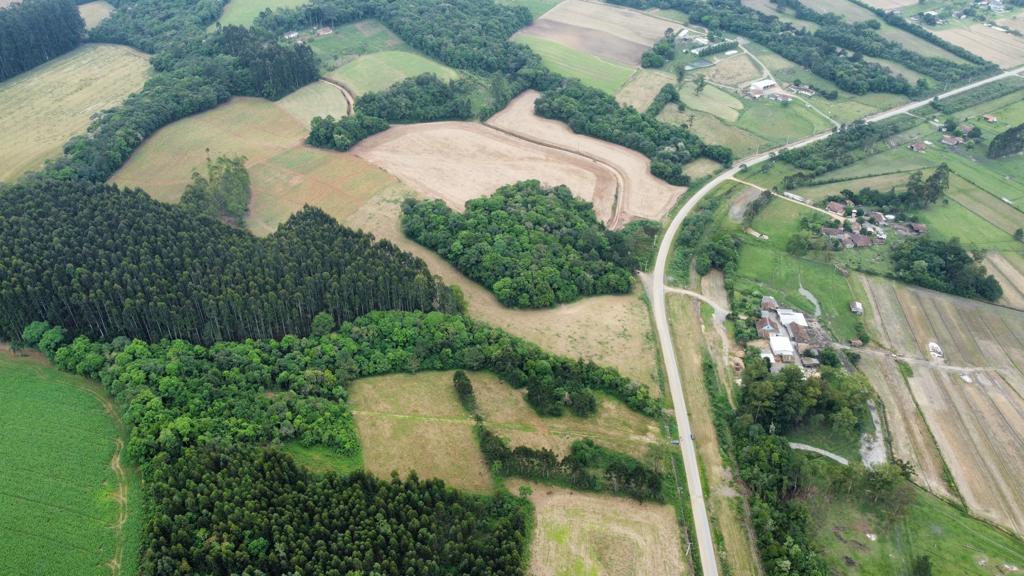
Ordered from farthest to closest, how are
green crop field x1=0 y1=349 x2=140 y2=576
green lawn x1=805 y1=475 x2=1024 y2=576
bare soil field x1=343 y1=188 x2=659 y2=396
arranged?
bare soil field x1=343 y1=188 x2=659 y2=396, green lawn x1=805 y1=475 x2=1024 y2=576, green crop field x1=0 y1=349 x2=140 y2=576

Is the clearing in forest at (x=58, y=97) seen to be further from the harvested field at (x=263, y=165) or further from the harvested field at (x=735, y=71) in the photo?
the harvested field at (x=735, y=71)

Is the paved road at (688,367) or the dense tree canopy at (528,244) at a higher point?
the dense tree canopy at (528,244)

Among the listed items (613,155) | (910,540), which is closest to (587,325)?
(910,540)

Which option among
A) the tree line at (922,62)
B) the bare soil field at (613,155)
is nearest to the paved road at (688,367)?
the bare soil field at (613,155)

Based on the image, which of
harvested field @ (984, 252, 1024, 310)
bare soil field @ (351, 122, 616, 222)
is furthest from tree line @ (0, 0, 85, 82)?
harvested field @ (984, 252, 1024, 310)

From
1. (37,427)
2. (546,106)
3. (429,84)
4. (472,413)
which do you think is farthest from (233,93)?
(472,413)

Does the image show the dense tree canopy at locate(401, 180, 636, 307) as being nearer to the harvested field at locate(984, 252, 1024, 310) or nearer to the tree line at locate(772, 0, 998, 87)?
the harvested field at locate(984, 252, 1024, 310)
